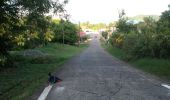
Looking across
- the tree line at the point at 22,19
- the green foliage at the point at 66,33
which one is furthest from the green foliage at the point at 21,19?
the green foliage at the point at 66,33

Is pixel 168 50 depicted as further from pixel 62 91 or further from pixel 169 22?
pixel 62 91

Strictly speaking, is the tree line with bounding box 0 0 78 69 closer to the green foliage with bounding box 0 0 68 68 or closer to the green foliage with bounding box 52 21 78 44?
the green foliage with bounding box 0 0 68 68

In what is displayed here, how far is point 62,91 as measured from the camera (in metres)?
11.4

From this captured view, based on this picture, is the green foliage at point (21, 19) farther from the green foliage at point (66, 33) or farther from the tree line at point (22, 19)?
the green foliage at point (66, 33)

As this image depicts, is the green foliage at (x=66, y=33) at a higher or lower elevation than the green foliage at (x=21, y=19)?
lower

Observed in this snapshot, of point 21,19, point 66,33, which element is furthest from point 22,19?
point 66,33

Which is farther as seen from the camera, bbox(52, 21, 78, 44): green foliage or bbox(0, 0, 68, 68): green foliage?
bbox(52, 21, 78, 44): green foliage

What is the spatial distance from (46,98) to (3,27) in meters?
10.5

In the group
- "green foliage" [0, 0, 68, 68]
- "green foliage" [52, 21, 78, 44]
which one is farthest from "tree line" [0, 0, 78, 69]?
"green foliage" [52, 21, 78, 44]

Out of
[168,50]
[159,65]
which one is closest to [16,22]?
[159,65]

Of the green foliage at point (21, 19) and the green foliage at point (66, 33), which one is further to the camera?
the green foliage at point (66, 33)

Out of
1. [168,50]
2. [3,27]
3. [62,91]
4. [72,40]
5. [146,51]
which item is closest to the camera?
[62,91]

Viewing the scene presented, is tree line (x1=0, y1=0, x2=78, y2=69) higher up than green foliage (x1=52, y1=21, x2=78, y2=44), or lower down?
higher up

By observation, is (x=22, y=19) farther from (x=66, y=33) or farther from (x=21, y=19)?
(x=66, y=33)
